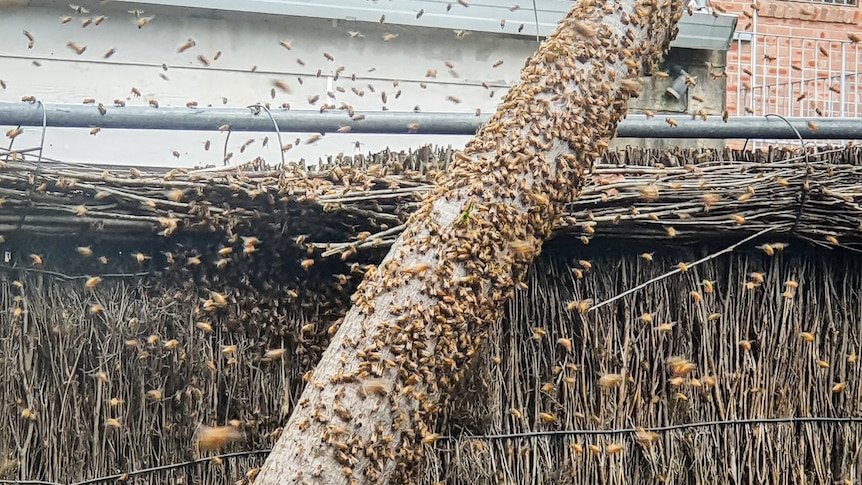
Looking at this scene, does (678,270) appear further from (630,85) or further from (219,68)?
(219,68)

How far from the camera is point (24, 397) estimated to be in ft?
9.49

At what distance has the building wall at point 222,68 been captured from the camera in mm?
5582

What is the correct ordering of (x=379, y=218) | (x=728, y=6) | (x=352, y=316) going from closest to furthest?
1. (x=352, y=316)
2. (x=379, y=218)
3. (x=728, y=6)

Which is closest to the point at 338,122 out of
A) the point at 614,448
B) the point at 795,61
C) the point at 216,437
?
the point at 216,437

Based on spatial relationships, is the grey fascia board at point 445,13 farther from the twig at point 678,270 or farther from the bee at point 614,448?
the bee at point 614,448

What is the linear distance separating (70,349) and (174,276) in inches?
17.8

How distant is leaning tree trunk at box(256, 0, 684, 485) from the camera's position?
228 centimetres

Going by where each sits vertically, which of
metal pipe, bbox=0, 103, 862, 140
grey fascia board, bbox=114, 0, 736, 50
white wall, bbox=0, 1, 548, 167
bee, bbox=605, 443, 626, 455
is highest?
grey fascia board, bbox=114, 0, 736, 50

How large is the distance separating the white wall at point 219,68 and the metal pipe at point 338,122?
105 inches

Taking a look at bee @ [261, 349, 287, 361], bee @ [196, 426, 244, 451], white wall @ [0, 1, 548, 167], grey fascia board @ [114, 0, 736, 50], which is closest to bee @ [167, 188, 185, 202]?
bee @ [261, 349, 287, 361]

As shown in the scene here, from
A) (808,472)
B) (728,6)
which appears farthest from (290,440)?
(728,6)

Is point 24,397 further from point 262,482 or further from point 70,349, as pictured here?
point 262,482

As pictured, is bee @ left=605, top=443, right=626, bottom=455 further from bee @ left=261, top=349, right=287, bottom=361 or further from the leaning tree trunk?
bee @ left=261, top=349, right=287, bottom=361

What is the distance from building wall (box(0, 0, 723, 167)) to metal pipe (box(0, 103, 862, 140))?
233cm
